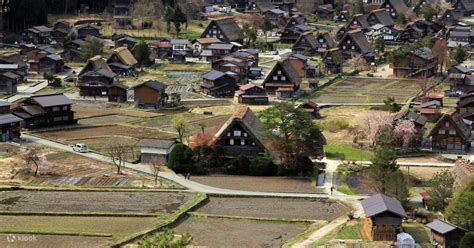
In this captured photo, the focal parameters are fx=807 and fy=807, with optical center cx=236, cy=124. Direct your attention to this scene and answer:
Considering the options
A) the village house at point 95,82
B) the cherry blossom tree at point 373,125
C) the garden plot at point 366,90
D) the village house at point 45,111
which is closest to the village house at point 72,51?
the village house at point 95,82

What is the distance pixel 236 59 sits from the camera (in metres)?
54.0

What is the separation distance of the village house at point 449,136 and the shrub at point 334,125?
5.22m

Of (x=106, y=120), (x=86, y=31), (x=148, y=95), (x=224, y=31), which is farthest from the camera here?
(x=86, y=31)

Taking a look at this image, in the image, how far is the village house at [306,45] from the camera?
6366 cm

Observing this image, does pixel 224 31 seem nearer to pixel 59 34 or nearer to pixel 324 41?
pixel 324 41

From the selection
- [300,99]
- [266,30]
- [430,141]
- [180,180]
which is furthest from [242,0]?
[180,180]

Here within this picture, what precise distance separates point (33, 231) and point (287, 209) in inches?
Result: 314

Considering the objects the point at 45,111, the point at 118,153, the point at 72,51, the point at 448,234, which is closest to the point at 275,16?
the point at 72,51

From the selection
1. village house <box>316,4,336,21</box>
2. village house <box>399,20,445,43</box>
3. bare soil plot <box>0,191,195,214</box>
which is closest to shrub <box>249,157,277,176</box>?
bare soil plot <box>0,191,195,214</box>

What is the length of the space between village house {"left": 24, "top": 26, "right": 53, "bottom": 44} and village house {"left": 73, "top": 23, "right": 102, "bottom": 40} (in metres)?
2.31

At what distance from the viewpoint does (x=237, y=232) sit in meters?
23.5

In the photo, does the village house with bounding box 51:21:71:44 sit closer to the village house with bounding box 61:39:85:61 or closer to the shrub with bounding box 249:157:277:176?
the village house with bounding box 61:39:85:61

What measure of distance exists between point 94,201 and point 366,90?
2709 cm

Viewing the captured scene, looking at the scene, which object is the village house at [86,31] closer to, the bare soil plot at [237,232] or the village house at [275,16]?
the village house at [275,16]
